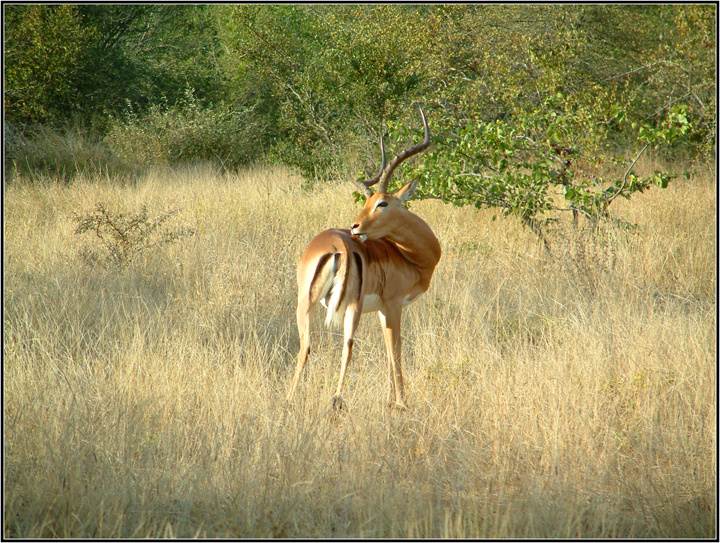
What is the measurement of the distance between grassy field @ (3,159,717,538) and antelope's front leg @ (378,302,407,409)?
0.25ft

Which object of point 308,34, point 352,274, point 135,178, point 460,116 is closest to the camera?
point 352,274

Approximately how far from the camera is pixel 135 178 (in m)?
10.5

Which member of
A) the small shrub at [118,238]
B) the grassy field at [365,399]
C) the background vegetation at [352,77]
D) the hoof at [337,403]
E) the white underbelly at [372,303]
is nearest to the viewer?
the grassy field at [365,399]

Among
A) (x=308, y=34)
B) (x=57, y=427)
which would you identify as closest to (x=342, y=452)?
(x=57, y=427)

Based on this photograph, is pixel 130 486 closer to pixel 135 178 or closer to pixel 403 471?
pixel 403 471

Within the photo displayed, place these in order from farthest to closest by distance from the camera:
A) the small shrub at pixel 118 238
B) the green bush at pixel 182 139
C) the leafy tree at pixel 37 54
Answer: the green bush at pixel 182 139
the leafy tree at pixel 37 54
the small shrub at pixel 118 238

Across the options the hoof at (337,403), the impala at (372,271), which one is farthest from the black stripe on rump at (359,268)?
the hoof at (337,403)

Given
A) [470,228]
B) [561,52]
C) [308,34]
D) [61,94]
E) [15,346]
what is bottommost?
[15,346]

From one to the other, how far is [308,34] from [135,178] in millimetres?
8695

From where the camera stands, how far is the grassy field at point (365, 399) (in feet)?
8.29

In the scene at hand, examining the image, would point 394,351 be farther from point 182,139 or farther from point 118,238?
point 182,139

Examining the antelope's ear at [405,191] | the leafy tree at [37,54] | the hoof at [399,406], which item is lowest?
the hoof at [399,406]

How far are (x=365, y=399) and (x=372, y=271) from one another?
2.36 ft

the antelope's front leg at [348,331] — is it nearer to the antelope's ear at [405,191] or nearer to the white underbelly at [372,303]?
the white underbelly at [372,303]
